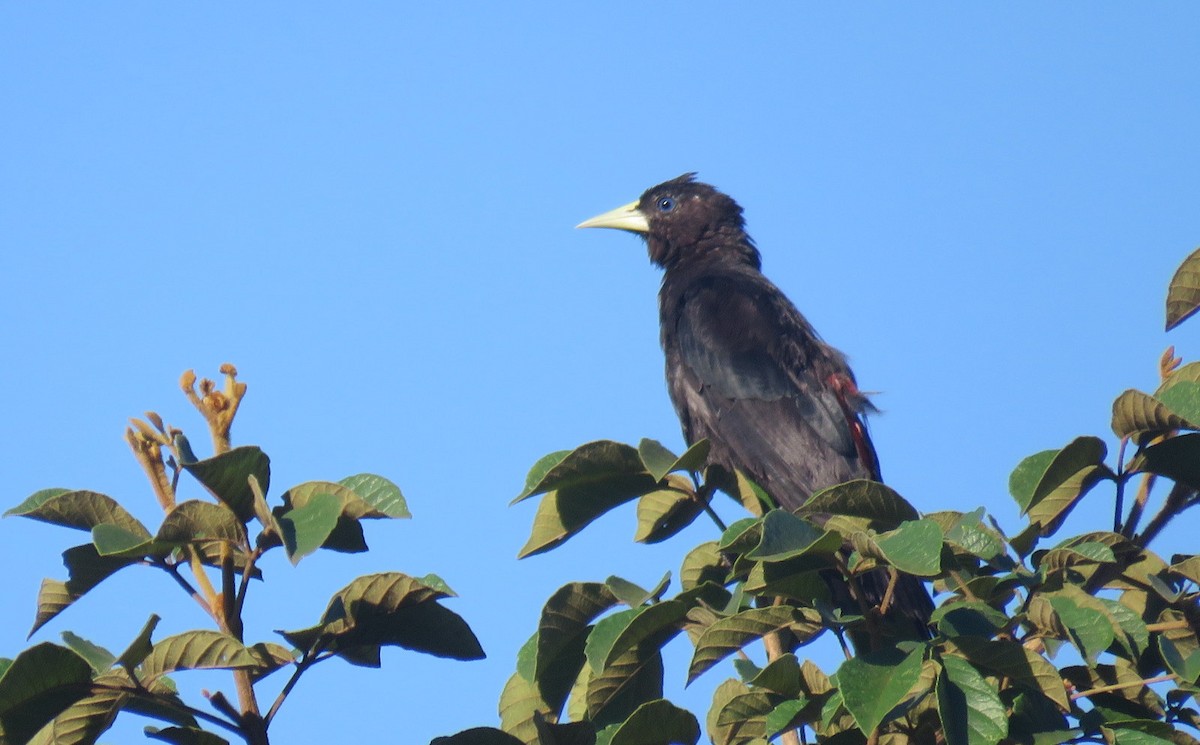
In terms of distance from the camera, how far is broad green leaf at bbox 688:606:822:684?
1.76 meters

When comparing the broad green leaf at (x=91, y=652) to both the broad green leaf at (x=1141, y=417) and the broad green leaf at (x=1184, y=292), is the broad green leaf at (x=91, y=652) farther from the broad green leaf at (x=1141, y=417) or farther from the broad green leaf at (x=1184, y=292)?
the broad green leaf at (x=1184, y=292)

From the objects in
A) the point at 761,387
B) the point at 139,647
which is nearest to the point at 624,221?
the point at 761,387

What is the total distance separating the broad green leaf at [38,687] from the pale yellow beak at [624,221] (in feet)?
13.7

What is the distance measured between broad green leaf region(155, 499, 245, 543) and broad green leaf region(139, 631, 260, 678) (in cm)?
12

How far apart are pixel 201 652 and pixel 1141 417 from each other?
1422 mm

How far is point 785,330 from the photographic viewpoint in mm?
4395

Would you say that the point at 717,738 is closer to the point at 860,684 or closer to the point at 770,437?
the point at 860,684

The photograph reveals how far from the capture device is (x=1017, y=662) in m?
1.71

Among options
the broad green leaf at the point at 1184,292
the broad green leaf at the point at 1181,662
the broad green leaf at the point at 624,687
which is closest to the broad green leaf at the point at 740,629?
the broad green leaf at the point at 624,687

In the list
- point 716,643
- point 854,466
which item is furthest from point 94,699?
point 854,466

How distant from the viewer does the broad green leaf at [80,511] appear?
1.64 meters

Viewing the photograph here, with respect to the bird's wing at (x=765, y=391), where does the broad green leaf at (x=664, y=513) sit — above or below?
below

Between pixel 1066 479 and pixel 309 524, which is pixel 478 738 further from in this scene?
pixel 1066 479

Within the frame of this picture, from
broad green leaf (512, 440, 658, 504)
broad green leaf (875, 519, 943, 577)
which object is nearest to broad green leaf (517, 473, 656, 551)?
broad green leaf (512, 440, 658, 504)
